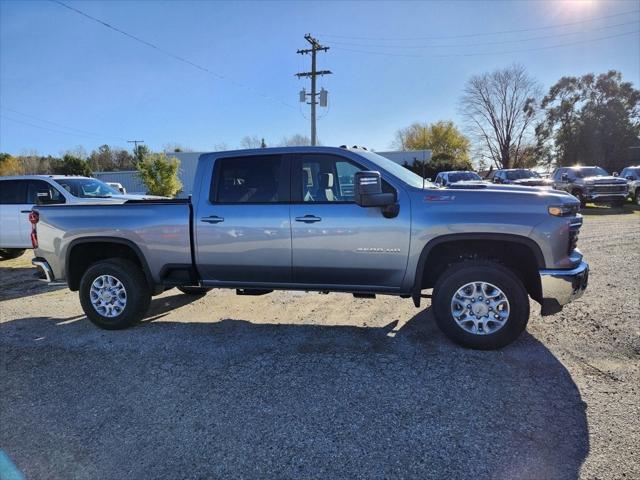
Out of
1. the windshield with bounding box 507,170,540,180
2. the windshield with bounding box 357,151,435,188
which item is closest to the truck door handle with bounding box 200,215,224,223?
the windshield with bounding box 357,151,435,188

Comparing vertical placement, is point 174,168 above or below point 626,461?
above

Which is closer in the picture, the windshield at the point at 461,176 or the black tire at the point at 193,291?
the black tire at the point at 193,291

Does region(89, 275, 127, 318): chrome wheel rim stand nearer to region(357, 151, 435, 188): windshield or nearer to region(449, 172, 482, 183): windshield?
region(357, 151, 435, 188): windshield

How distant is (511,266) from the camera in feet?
14.7

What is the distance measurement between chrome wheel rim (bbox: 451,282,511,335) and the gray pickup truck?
0.03ft

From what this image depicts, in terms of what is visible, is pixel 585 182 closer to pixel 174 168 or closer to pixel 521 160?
pixel 174 168

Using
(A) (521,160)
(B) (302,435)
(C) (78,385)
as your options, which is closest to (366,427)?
(B) (302,435)

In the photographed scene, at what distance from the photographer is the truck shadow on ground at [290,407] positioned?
267 centimetres

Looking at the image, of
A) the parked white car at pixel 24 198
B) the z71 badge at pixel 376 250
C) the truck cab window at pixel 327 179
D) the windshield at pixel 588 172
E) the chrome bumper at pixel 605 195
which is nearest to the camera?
the z71 badge at pixel 376 250

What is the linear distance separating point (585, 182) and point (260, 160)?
19.5 metres

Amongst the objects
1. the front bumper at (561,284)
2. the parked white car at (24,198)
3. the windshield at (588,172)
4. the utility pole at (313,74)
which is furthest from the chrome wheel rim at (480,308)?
the utility pole at (313,74)

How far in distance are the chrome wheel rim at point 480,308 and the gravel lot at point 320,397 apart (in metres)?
0.28

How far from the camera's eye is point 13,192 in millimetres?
9547

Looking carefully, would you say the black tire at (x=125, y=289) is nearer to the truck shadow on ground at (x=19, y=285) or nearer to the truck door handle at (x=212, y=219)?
the truck door handle at (x=212, y=219)
